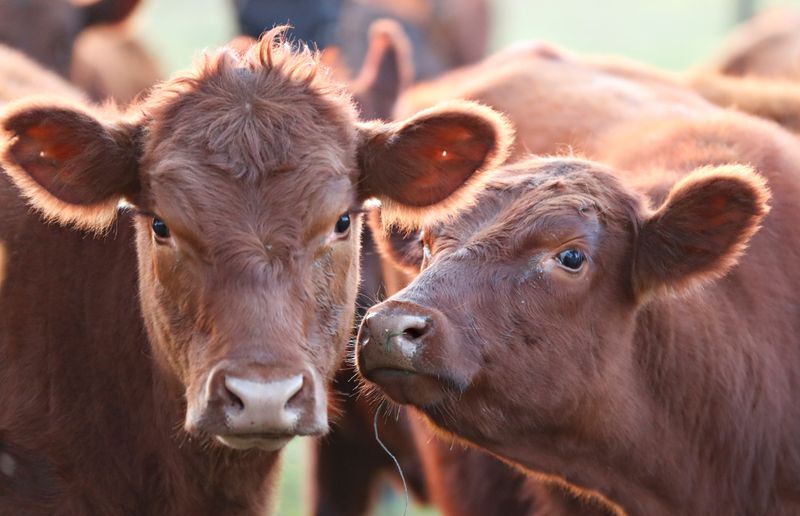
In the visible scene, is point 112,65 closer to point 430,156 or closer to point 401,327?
point 430,156

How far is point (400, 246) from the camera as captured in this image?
17.8 ft

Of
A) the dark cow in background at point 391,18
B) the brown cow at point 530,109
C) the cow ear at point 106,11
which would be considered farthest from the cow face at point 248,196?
the cow ear at point 106,11

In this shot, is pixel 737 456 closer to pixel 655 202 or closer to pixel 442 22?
pixel 655 202

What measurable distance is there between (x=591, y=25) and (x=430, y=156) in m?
26.6

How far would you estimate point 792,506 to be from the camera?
4938 millimetres

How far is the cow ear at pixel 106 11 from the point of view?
31.9 ft

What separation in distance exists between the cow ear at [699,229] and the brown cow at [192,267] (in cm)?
64

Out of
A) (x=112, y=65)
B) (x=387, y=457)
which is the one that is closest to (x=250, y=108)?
(x=387, y=457)

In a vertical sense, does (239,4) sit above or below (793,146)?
below

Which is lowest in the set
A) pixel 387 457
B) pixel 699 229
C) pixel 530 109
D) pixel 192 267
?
pixel 387 457

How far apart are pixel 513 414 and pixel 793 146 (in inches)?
83.6

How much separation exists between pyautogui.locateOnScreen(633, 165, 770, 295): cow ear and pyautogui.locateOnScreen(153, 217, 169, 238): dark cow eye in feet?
5.37

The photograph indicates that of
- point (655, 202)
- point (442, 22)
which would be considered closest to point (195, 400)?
point (655, 202)

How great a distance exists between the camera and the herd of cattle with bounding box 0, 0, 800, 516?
4.15 m
